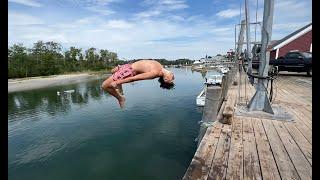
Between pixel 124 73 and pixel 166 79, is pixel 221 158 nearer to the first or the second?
pixel 166 79

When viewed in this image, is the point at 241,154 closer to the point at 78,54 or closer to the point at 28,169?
the point at 28,169

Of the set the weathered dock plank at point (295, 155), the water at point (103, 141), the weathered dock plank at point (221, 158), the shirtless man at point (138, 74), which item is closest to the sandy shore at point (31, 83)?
the water at point (103, 141)

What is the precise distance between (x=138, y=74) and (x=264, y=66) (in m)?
7.96

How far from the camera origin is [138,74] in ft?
10.7

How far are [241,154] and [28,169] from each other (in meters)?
17.3

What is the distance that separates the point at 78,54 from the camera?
115562mm

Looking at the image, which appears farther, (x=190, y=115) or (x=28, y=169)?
(x=190, y=115)

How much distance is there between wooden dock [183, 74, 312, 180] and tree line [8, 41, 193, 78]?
77513 millimetres

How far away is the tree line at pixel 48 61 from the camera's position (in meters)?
91.1

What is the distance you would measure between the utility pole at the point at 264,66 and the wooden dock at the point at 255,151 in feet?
2.66

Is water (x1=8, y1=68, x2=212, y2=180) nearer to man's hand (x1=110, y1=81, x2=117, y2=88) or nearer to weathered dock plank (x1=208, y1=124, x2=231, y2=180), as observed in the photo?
weathered dock plank (x1=208, y1=124, x2=231, y2=180)

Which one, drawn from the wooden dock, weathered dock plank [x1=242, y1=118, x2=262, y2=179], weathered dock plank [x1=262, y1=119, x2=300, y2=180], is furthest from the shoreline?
weathered dock plank [x1=262, y1=119, x2=300, y2=180]

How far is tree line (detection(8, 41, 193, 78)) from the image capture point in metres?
91.1
